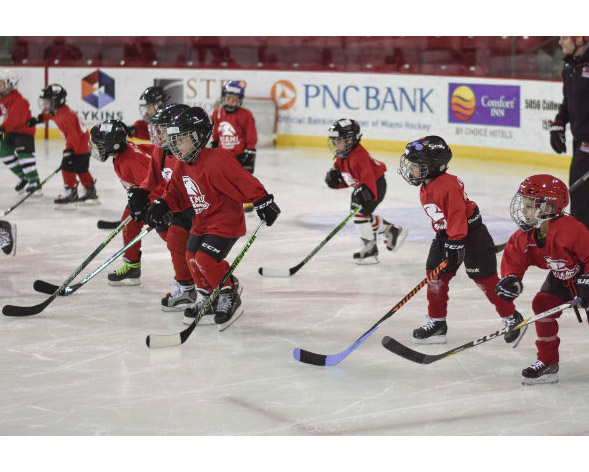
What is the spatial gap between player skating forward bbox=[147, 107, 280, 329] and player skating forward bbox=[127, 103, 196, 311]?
0.18 m

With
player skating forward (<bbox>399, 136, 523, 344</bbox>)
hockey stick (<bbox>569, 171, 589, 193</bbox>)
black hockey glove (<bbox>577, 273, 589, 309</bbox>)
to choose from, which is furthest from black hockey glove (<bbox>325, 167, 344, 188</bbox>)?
black hockey glove (<bbox>577, 273, 589, 309</bbox>)

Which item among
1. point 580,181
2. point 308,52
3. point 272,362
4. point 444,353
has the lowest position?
point 272,362

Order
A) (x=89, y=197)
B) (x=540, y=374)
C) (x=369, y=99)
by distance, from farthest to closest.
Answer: (x=369, y=99) → (x=89, y=197) → (x=540, y=374)

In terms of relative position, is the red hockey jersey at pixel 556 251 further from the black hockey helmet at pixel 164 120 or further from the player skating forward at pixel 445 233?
the black hockey helmet at pixel 164 120

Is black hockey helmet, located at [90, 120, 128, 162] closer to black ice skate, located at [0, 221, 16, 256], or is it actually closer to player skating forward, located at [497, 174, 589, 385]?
black ice skate, located at [0, 221, 16, 256]

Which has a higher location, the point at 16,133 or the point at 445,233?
the point at 16,133

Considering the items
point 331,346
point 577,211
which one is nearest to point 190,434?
point 331,346

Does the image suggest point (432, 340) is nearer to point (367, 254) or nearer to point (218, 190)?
point (218, 190)

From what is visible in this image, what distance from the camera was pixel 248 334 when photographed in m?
4.25

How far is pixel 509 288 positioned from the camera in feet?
A: 11.2

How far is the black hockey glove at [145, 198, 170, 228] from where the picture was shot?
4.34m

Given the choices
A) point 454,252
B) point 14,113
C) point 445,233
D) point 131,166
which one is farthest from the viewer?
point 14,113

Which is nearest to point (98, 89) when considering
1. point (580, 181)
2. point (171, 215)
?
point (171, 215)

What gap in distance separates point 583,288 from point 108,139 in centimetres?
258
